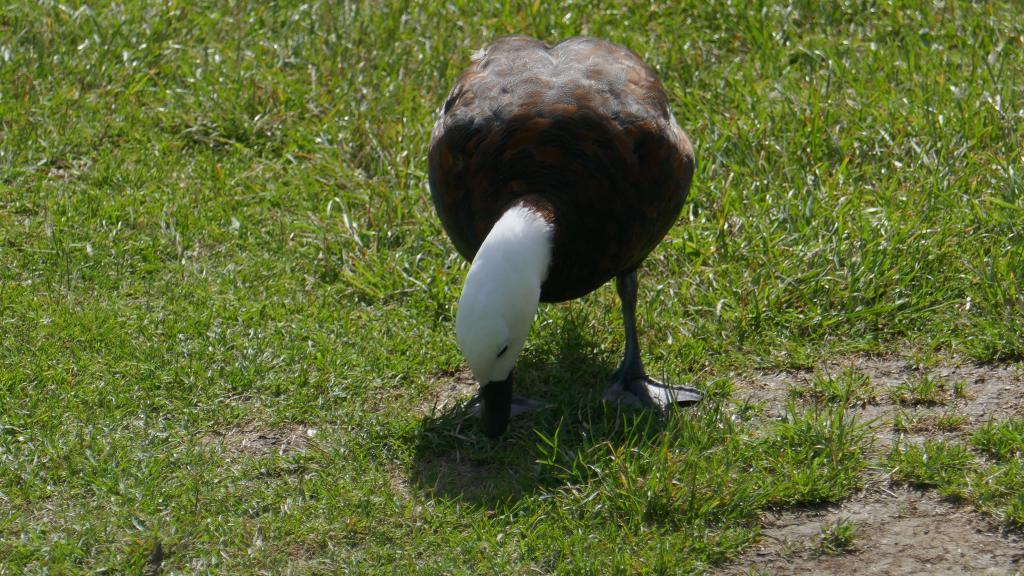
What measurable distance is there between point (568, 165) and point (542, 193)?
5.8 inches

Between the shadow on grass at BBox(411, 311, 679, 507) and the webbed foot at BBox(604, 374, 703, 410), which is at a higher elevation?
the webbed foot at BBox(604, 374, 703, 410)

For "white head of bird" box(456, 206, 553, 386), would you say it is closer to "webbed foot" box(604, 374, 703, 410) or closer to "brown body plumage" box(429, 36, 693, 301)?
"brown body plumage" box(429, 36, 693, 301)

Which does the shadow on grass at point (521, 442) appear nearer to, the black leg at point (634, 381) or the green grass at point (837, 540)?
the black leg at point (634, 381)

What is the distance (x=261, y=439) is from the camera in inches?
198

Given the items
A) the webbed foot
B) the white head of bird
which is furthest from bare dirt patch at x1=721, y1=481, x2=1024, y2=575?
the white head of bird

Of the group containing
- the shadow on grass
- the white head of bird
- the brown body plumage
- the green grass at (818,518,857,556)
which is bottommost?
the shadow on grass

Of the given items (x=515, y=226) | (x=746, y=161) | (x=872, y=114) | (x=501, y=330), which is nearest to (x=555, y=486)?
(x=501, y=330)

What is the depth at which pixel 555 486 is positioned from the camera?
4.63 m

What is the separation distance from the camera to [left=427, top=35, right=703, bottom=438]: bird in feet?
14.8

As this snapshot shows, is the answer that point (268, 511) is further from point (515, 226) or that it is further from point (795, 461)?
point (795, 461)

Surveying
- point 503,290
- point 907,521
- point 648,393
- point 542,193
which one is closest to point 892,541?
point 907,521

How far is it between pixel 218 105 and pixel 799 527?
4.21 metres

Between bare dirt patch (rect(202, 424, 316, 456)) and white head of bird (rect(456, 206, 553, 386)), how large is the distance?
2.77 ft

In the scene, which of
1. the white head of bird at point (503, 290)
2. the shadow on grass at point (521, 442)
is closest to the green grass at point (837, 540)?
the shadow on grass at point (521, 442)
